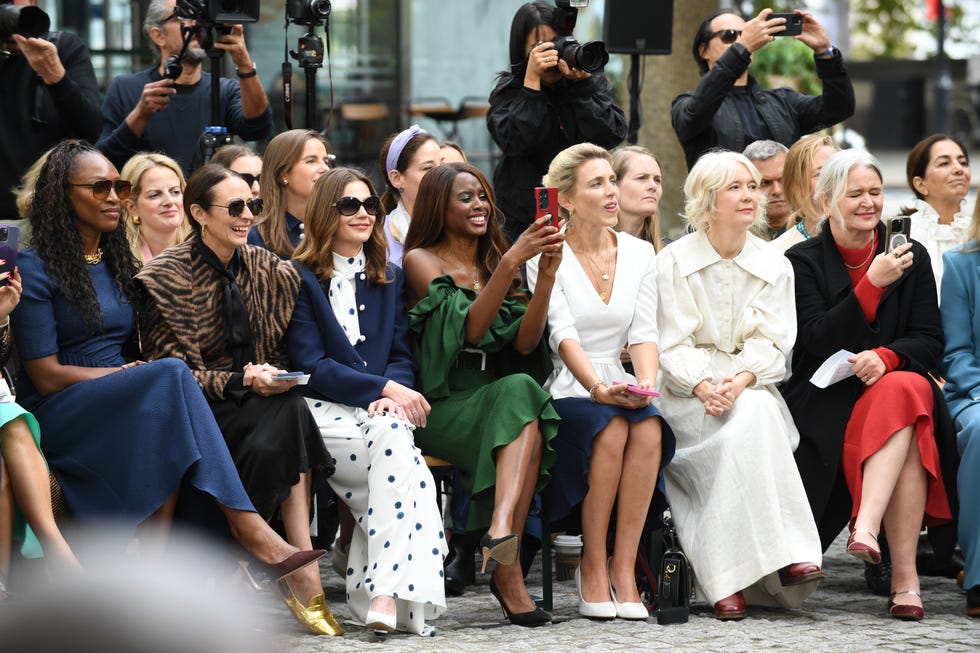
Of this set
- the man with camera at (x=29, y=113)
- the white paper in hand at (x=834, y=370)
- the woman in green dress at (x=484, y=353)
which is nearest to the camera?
the woman in green dress at (x=484, y=353)

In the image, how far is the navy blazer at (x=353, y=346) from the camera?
17.5ft

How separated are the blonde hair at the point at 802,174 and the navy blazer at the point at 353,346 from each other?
2.10 m

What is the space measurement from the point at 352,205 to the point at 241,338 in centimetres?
68

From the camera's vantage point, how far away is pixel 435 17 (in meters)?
13.8

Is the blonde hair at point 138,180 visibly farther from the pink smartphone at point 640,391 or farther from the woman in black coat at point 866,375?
the woman in black coat at point 866,375

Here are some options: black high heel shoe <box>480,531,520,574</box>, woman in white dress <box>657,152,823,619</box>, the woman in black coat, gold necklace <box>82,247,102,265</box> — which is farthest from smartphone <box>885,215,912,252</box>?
gold necklace <box>82,247,102,265</box>

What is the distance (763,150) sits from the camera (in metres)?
6.96

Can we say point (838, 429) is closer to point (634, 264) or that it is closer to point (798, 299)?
point (798, 299)

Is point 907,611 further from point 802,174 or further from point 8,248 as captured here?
point 8,248

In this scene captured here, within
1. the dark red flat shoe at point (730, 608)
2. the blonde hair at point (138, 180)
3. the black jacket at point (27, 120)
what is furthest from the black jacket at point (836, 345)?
the black jacket at point (27, 120)

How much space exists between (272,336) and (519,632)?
1457mm

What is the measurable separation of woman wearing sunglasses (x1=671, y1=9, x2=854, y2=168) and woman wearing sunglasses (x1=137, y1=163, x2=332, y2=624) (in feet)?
8.50

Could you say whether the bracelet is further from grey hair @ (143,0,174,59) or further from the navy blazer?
grey hair @ (143,0,174,59)

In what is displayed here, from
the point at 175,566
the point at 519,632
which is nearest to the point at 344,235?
the point at 519,632
